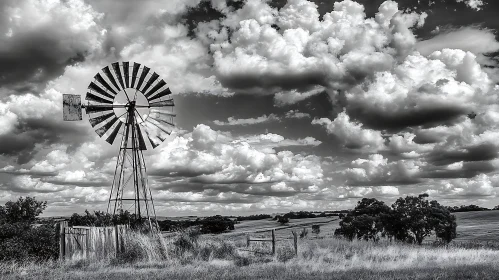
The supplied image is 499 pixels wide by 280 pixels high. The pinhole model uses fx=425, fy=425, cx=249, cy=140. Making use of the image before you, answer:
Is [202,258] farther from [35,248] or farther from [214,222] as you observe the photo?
[214,222]

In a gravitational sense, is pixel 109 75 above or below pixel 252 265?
Result: above

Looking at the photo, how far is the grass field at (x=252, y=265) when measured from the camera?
14.3 m

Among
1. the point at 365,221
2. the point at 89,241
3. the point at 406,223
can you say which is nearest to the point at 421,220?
the point at 406,223

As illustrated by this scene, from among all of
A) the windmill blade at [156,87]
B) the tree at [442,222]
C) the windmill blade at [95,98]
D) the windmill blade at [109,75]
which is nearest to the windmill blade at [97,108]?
the windmill blade at [95,98]

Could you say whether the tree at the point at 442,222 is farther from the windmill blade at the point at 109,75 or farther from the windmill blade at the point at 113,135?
the windmill blade at the point at 109,75

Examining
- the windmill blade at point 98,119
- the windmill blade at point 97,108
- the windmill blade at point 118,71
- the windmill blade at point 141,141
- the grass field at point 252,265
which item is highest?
the windmill blade at point 118,71

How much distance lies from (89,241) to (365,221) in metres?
21.1

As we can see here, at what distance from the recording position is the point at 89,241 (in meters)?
20.5

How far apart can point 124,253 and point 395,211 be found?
21279 millimetres

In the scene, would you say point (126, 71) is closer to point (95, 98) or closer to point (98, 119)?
point (95, 98)

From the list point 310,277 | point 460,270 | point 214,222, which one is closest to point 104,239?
point 310,277

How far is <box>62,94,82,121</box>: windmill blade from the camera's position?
22.3m

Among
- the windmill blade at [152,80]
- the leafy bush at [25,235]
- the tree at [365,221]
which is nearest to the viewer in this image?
the leafy bush at [25,235]

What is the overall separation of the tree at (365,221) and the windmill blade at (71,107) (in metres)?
22.3
